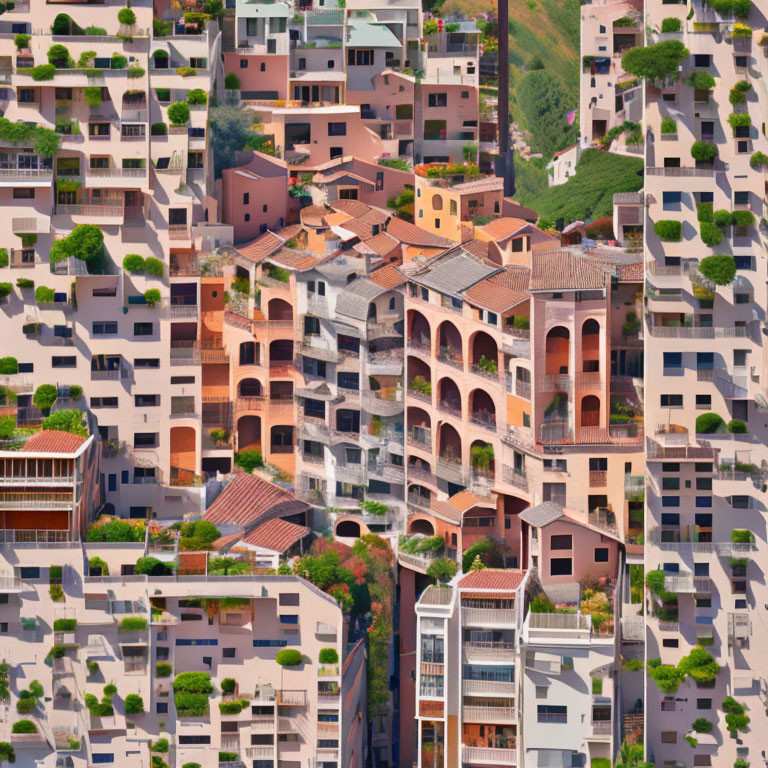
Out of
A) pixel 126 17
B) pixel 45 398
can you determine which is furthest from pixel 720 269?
pixel 126 17

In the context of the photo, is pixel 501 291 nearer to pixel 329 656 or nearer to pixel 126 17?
pixel 329 656

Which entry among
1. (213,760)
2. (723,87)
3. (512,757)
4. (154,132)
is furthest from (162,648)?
(723,87)

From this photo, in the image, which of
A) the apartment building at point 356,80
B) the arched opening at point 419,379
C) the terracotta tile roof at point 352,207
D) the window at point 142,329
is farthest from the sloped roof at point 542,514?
the apartment building at point 356,80

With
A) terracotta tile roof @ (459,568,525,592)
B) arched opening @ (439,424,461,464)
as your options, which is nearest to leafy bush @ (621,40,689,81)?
arched opening @ (439,424,461,464)

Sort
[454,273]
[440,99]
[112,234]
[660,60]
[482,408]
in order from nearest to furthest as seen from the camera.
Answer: [660,60] < [482,408] < [454,273] < [112,234] < [440,99]

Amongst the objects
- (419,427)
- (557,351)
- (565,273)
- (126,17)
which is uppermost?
(126,17)

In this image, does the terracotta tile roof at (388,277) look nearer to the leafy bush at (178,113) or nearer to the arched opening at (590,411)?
the leafy bush at (178,113)
